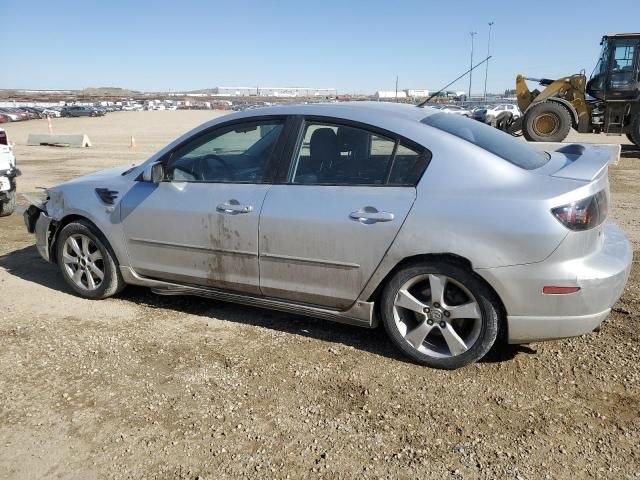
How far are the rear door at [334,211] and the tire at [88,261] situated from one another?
4.88 feet

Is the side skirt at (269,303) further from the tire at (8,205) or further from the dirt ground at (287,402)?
the tire at (8,205)

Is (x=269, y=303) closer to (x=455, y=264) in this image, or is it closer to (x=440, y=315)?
(x=440, y=315)

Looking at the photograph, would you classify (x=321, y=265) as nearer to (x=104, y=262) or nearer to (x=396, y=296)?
(x=396, y=296)

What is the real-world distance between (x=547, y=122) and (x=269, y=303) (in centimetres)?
1491

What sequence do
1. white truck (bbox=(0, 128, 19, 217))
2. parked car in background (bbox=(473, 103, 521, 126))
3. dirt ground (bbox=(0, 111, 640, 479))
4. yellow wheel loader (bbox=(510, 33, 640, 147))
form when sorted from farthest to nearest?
1. parked car in background (bbox=(473, 103, 521, 126))
2. yellow wheel loader (bbox=(510, 33, 640, 147))
3. white truck (bbox=(0, 128, 19, 217))
4. dirt ground (bbox=(0, 111, 640, 479))

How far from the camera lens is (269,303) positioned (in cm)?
377

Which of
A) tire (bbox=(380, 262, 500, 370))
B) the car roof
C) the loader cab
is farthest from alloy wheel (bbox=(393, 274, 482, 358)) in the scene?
the loader cab

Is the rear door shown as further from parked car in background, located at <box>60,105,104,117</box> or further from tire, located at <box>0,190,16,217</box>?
parked car in background, located at <box>60,105,104,117</box>

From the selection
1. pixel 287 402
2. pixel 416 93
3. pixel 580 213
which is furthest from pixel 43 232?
pixel 416 93

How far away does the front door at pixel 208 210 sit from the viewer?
3695mm

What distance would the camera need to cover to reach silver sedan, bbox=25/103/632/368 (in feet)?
9.78

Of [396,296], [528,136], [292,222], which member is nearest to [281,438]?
[396,296]

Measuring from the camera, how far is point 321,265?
3.46 meters

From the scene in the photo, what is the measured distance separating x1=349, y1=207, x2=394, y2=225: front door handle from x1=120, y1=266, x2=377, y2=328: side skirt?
0.55m
